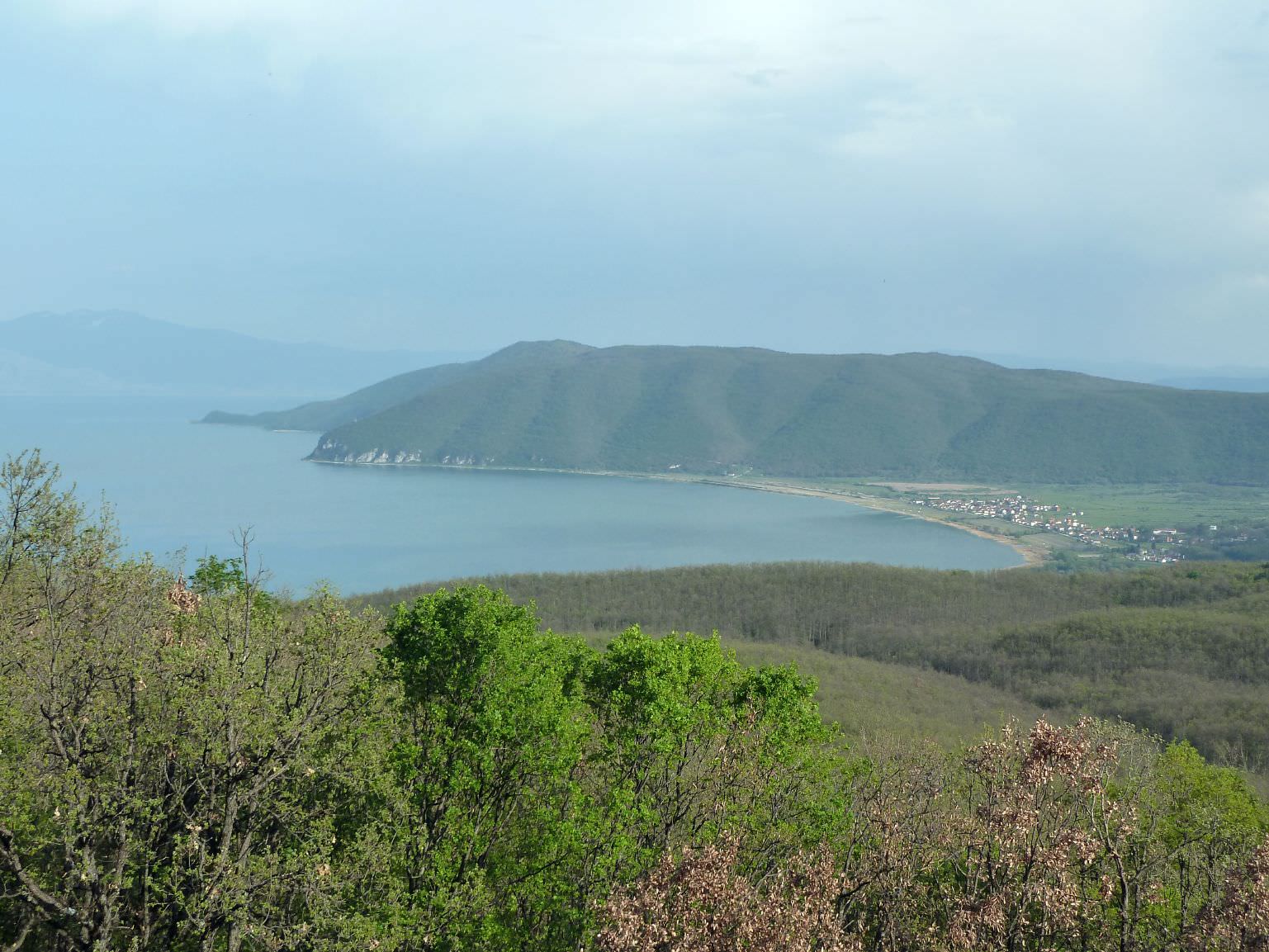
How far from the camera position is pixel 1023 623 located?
81.4 metres

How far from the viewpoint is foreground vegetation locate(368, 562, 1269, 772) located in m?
56.3

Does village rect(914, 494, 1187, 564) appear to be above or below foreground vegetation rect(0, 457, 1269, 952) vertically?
below

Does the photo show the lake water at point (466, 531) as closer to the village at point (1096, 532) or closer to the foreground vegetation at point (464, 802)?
the village at point (1096, 532)

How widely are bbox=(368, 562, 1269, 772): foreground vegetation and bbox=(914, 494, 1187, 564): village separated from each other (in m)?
52.6

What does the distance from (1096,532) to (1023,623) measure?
100 metres

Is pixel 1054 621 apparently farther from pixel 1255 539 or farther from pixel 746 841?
pixel 1255 539

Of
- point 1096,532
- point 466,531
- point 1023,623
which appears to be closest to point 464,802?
point 1023,623

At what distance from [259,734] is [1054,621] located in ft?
249

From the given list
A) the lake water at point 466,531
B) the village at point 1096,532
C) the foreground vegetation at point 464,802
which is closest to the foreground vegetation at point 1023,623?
the lake water at point 466,531

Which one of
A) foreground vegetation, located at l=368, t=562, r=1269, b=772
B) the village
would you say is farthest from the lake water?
foreground vegetation, located at l=368, t=562, r=1269, b=772

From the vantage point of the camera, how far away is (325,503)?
172m

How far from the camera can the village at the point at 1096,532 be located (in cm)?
15025

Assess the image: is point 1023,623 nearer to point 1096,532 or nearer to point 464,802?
point 464,802

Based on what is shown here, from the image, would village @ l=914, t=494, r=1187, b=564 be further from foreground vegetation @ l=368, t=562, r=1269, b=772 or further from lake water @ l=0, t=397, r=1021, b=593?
foreground vegetation @ l=368, t=562, r=1269, b=772
